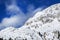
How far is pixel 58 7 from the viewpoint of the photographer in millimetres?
52531

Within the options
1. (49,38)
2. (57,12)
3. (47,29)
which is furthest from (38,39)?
(57,12)

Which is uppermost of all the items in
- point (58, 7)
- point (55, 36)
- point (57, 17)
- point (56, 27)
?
point (58, 7)

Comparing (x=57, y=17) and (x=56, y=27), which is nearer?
(x=56, y=27)

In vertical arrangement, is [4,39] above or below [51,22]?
below

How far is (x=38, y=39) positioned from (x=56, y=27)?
8.46 metres

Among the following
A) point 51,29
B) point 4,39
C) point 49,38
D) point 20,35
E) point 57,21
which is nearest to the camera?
point 4,39

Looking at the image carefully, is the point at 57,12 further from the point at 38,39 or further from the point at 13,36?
the point at 13,36

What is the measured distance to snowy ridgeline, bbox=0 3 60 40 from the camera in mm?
34956

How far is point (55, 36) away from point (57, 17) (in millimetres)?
8593

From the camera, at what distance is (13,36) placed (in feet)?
112

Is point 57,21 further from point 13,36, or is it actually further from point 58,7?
point 13,36

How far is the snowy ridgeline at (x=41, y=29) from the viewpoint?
1376 inches

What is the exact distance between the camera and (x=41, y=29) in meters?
42.5

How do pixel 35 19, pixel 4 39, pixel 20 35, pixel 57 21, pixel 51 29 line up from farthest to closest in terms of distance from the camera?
pixel 35 19 → pixel 57 21 → pixel 51 29 → pixel 20 35 → pixel 4 39
